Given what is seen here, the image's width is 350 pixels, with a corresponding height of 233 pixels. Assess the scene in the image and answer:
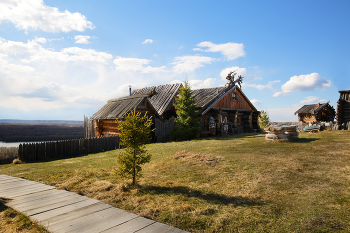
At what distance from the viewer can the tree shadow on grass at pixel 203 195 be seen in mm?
5470

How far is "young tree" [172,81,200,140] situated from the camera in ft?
65.3

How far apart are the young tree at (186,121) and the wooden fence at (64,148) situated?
5695 mm

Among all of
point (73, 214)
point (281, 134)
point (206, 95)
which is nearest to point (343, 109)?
point (206, 95)

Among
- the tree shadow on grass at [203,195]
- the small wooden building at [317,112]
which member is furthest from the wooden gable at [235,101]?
the tree shadow on grass at [203,195]

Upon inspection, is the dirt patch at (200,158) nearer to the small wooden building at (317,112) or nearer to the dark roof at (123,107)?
the dark roof at (123,107)

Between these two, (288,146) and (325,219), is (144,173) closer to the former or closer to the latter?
(325,219)

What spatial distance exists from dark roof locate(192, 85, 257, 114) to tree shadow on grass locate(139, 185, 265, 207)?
53.2 feet

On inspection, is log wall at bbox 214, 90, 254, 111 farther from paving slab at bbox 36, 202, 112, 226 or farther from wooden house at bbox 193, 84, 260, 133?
paving slab at bbox 36, 202, 112, 226

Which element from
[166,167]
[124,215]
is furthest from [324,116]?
[124,215]

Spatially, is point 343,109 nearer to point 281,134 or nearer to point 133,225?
point 281,134

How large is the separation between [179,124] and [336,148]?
39.6 feet

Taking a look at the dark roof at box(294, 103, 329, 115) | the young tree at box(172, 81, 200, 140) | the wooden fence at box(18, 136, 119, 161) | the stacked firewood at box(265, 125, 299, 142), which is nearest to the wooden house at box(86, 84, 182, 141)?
the young tree at box(172, 81, 200, 140)

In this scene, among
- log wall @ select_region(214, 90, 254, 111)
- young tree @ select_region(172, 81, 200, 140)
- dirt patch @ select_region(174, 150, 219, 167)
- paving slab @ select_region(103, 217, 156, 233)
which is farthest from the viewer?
log wall @ select_region(214, 90, 254, 111)

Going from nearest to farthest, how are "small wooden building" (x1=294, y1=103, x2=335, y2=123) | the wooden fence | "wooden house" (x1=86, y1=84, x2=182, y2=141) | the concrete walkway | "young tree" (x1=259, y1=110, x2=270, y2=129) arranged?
the concrete walkway, the wooden fence, "wooden house" (x1=86, y1=84, x2=182, y2=141), "small wooden building" (x1=294, y1=103, x2=335, y2=123), "young tree" (x1=259, y1=110, x2=270, y2=129)
